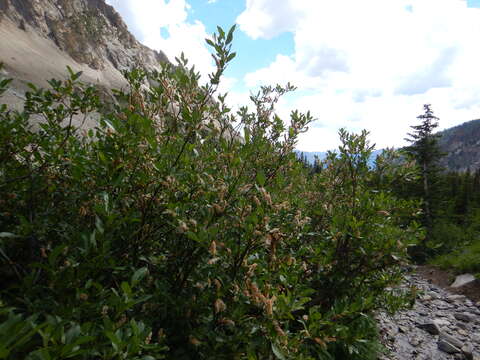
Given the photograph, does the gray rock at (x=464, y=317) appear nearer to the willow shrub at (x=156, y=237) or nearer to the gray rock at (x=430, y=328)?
the gray rock at (x=430, y=328)

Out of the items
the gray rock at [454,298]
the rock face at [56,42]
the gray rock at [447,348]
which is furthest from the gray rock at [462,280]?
the rock face at [56,42]

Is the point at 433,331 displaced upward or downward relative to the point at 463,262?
downward

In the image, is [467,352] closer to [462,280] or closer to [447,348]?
[447,348]

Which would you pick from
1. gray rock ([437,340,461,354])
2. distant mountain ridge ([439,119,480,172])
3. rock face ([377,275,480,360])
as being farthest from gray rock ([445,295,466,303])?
distant mountain ridge ([439,119,480,172])

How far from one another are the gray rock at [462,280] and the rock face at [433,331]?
2157 millimetres

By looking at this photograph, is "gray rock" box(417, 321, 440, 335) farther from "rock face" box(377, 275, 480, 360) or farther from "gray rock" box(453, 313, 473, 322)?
"gray rock" box(453, 313, 473, 322)

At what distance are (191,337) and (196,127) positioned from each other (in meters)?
1.51

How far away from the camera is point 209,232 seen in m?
1.71

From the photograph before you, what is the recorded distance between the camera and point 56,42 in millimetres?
48469

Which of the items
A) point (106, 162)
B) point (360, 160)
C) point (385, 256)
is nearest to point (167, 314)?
point (106, 162)

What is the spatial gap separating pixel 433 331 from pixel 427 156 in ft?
62.2

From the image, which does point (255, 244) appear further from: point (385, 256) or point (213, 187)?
point (385, 256)

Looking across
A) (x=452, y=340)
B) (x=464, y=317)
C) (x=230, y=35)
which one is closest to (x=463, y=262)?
(x=464, y=317)

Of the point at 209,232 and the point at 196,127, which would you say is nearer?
the point at 209,232
